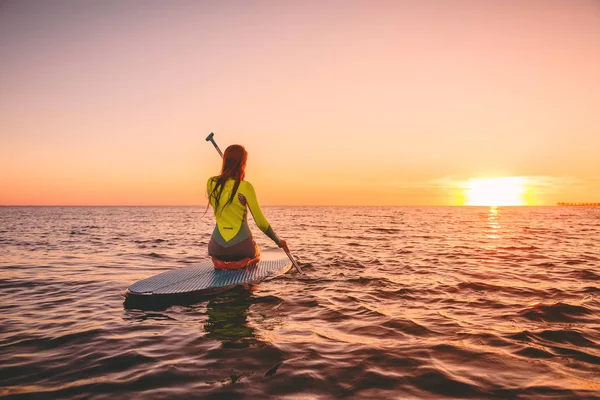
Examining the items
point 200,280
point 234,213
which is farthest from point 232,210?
point 200,280

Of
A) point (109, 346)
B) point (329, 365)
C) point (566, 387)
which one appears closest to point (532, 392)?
point (566, 387)

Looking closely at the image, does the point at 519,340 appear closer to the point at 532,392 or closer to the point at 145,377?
the point at 532,392

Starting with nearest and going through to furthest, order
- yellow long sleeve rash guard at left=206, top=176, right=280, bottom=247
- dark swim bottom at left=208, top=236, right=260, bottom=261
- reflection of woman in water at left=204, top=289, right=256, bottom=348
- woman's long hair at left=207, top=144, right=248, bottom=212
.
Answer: reflection of woman in water at left=204, top=289, right=256, bottom=348 < woman's long hair at left=207, top=144, right=248, bottom=212 < yellow long sleeve rash guard at left=206, top=176, right=280, bottom=247 < dark swim bottom at left=208, top=236, right=260, bottom=261

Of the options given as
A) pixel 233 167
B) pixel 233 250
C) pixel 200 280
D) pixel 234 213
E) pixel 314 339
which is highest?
pixel 233 167

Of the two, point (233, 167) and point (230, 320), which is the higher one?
point (233, 167)

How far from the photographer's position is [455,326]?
5160 mm

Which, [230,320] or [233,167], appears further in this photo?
[233,167]

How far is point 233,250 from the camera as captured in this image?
277 inches

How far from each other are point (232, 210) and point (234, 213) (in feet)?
0.22

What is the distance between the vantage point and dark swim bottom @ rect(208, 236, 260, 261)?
7.01 meters

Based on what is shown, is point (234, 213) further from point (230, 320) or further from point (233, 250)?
point (230, 320)

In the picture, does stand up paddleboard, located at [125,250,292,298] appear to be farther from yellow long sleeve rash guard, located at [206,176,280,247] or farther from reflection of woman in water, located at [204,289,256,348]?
yellow long sleeve rash guard, located at [206,176,280,247]

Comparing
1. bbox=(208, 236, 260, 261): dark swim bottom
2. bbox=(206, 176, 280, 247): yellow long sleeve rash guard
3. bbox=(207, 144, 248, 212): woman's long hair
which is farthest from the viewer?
bbox=(208, 236, 260, 261): dark swim bottom

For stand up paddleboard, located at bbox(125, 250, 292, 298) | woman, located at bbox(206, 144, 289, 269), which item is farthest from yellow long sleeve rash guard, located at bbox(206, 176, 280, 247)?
stand up paddleboard, located at bbox(125, 250, 292, 298)
